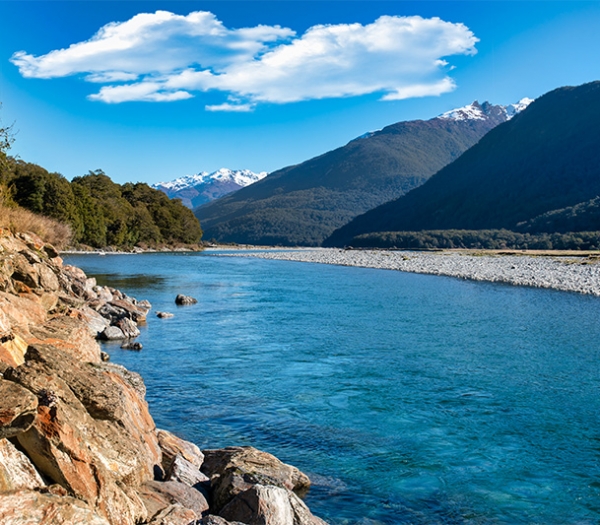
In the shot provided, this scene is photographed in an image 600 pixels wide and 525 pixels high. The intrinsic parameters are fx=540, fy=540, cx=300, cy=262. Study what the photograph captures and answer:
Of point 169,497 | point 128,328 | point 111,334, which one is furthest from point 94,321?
point 169,497

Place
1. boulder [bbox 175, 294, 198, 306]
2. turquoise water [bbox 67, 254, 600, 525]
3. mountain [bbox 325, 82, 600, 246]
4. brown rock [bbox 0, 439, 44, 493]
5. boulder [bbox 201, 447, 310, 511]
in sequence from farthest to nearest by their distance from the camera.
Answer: mountain [bbox 325, 82, 600, 246] → boulder [bbox 175, 294, 198, 306] → turquoise water [bbox 67, 254, 600, 525] → boulder [bbox 201, 447, 310, 511] → brown rock [bbox 0, 439, 44, 493]

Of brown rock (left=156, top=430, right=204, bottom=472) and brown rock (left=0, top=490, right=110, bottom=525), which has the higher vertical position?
brown rock (left=0, top=490, right=110, bottom=525)

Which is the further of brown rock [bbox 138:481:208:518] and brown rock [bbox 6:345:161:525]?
brown rock [bbox 138:481:208:518]

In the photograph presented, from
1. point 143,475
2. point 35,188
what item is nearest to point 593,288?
point 143,475

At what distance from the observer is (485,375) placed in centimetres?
1484

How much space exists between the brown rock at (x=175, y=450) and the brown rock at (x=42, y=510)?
3111 millimetres

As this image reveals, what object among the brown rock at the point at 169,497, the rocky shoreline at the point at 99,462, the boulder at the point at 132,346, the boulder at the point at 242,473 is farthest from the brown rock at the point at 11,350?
the boulder at the point at 132,346

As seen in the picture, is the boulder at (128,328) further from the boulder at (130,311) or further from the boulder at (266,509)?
the boulder at (266,509)

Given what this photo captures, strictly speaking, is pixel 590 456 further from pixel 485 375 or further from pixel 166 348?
pixel 166 348

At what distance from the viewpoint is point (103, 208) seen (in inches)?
4134

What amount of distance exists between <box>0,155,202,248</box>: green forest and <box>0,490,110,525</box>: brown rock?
172 feet

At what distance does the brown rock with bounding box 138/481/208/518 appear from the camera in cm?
632

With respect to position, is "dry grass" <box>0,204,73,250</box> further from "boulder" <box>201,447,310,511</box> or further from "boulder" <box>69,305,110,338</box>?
"boulder" <box>201,447,310,511</box>

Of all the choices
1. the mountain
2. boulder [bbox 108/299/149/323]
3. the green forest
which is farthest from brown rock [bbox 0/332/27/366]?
the mountain
